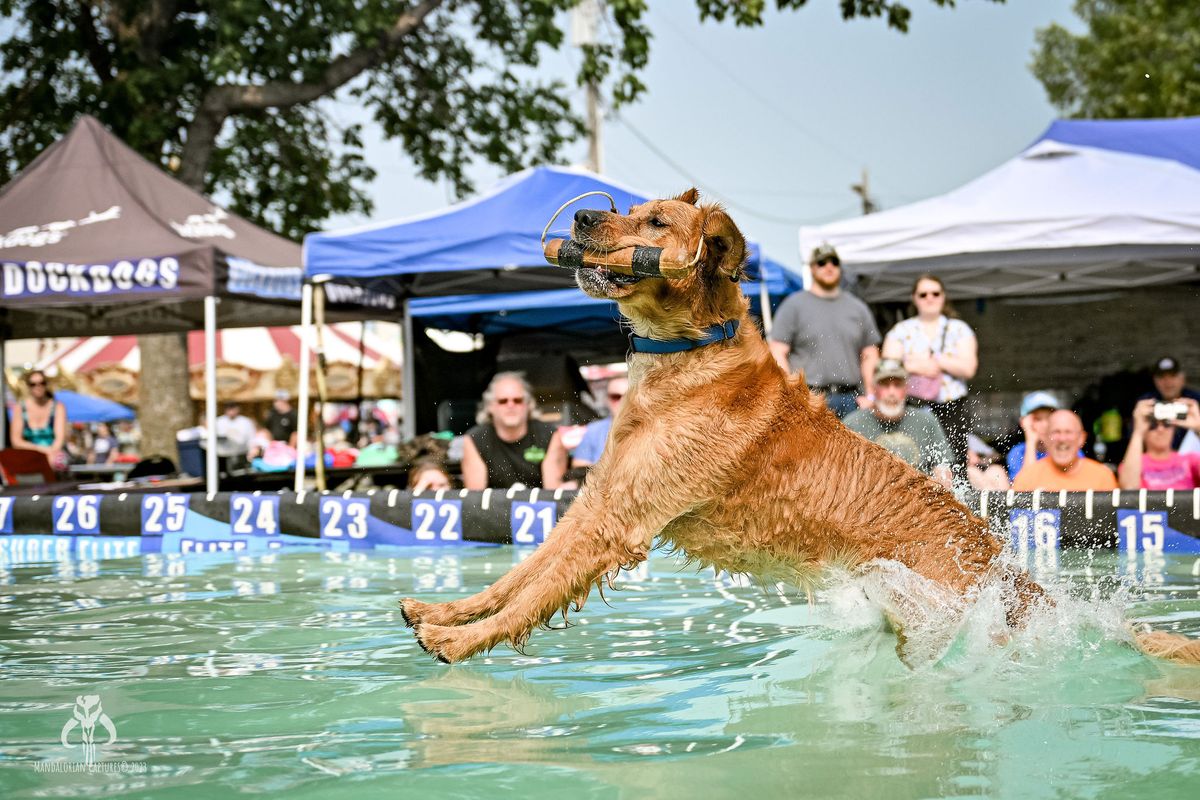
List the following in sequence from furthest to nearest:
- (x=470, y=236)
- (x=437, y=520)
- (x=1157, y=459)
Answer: (x=470, y=236) < (x=1157, y=459) < (x=437, y=520)

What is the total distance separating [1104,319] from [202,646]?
11647 mm

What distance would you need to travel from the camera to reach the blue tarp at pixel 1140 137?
955cm

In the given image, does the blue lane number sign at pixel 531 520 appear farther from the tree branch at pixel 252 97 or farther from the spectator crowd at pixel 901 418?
the tree branch at pixel 252 97

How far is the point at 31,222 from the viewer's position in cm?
918

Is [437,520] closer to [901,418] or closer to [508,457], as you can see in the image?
[508,457]

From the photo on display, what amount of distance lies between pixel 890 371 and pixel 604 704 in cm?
388

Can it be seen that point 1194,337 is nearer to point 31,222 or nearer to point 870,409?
point 870,409

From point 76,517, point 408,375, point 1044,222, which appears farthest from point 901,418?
point 408,375

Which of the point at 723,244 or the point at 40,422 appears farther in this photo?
the point at 40,422

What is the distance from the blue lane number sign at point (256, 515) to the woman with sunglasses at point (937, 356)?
154 inches

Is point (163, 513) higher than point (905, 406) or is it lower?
lower

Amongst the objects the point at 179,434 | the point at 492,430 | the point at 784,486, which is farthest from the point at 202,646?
the point at 179,434

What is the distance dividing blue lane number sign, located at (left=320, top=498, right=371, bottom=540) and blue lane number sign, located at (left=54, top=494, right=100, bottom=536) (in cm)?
147
